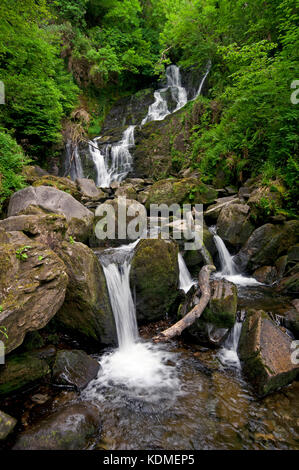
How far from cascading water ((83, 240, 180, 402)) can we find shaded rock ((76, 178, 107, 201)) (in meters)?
5.37

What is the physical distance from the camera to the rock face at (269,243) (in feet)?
20.4

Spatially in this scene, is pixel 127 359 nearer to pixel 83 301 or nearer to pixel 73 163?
pixel 83 301

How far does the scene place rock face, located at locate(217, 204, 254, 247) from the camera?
7336mm

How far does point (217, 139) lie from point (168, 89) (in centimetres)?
1080

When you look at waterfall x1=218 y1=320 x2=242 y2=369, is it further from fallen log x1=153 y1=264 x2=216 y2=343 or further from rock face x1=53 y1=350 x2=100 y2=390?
rock face x1=53 y1=350 x2=100 y2=390

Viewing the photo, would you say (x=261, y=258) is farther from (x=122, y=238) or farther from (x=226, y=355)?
(x=122, y=238)

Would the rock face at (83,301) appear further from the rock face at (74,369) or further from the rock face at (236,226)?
the rock face at (236,226)

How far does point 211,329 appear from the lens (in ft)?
13.9

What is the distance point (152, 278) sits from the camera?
507 cm

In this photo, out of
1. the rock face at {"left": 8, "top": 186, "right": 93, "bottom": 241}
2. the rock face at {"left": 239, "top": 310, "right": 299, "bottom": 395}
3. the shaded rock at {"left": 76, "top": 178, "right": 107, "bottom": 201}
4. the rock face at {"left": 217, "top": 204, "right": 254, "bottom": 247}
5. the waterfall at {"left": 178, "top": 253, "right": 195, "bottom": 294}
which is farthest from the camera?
the shaded rock at {"left": 76, "top": 178, "right": 107, "bottom": 201}

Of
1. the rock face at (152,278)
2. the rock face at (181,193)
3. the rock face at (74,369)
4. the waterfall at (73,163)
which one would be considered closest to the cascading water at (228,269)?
the rock face at (181,193)

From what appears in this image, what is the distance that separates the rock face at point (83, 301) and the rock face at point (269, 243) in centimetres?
443

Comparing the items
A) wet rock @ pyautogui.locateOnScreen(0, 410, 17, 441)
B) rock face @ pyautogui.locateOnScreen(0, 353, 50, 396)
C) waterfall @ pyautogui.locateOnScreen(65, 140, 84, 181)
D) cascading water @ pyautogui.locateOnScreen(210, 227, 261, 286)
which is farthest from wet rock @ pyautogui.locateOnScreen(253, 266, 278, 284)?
waterfall @ pyautogui.locateOnScreen(65, 140, 84, 181)

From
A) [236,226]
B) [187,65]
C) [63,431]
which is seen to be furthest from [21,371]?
[187,65]
